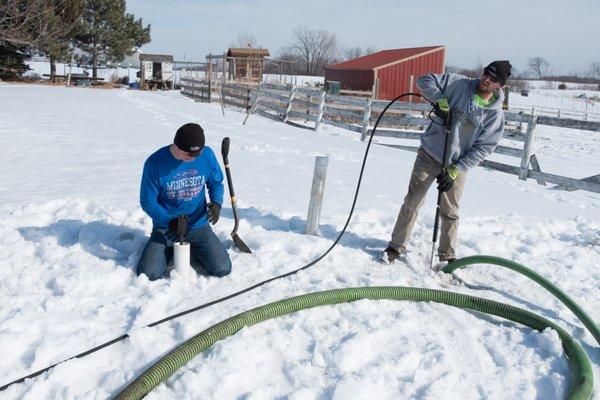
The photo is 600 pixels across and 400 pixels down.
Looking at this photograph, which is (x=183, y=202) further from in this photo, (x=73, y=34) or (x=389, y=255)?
(x=73, y=34)

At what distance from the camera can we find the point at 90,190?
19.6 feet

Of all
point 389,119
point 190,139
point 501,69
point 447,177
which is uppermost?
point 501,69

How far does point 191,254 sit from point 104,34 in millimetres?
33483

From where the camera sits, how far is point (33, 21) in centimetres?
2595

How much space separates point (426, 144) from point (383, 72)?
85.3 feet

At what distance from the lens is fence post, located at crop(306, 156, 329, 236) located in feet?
15.4

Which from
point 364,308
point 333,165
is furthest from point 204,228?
point 333,165

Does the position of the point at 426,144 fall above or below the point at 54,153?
above

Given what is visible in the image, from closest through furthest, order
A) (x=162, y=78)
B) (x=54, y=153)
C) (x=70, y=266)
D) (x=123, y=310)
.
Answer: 1. (x=123, y=310)
2. (x=70, y=266)
3. (x=54, y=153)
4. (x=162, y=78)

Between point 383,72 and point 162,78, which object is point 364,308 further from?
point 162,78

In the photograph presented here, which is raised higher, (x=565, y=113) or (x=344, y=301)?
(x=565, y=113)

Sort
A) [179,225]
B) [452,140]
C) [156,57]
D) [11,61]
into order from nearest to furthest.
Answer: [179,225]
[452,140]
[11,61]
[156,57]

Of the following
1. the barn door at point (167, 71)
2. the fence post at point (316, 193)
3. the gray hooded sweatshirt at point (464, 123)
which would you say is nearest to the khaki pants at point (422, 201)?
the gray hooded sweatshirt at point (464, 123)

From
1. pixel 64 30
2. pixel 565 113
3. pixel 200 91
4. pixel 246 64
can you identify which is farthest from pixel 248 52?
pixel 565 113
